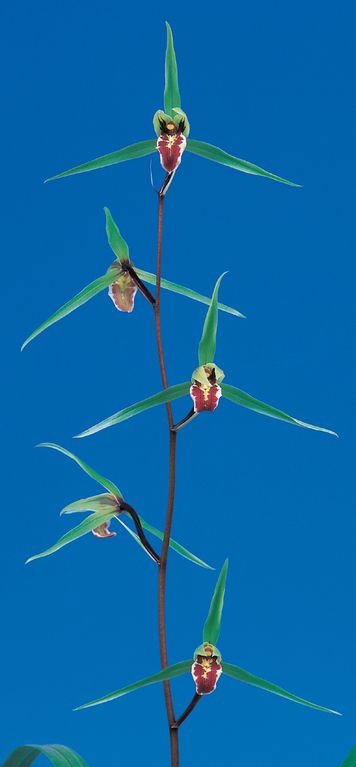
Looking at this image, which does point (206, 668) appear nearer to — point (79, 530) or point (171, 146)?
point (79, 530)

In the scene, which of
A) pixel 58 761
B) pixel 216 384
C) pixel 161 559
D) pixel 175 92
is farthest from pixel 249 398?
pixel 58 761

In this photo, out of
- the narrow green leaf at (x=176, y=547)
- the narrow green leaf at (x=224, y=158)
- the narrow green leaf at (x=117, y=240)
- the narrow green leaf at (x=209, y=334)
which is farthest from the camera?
the narrow green leaf at (x=176, y=547)

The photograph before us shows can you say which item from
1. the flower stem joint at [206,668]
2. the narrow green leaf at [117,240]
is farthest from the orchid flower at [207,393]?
the flower stem joint at [206,668]

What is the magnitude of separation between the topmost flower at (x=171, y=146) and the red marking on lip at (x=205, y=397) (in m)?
0.41

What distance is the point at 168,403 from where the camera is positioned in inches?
79.0

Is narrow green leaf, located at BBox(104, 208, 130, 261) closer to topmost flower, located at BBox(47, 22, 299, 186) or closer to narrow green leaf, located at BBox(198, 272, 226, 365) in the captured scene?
topmost flower, located at BBox(47, 22, 299, 186)

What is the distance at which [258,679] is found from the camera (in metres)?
1.91

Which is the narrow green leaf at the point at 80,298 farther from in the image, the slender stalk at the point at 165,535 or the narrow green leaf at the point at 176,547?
the narrow green leaf at the point at 176,547

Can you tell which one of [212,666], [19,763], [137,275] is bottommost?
[19,763]

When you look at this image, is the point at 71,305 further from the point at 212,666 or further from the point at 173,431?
the point at 212,666

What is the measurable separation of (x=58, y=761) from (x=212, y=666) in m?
0.32

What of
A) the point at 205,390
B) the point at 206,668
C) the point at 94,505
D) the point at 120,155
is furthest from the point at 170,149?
the point at 206,668

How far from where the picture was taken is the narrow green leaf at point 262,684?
1903mm

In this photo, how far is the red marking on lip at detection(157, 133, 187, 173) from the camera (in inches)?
77.5
